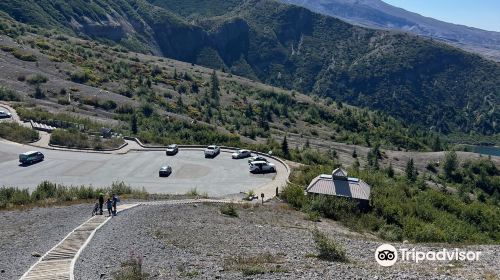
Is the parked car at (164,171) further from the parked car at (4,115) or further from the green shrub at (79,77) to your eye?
the green shrub at (79,77)

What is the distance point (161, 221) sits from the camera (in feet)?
84.6

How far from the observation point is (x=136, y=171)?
43.7 meters

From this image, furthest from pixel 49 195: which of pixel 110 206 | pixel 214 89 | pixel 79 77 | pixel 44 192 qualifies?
pixel 214 89

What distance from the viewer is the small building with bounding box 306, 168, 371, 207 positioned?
3384 centimetres

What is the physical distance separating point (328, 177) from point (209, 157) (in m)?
16.6

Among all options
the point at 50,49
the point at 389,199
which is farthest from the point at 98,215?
the point at 50,49

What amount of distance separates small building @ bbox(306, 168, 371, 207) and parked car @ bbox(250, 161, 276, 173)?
8.78 metres

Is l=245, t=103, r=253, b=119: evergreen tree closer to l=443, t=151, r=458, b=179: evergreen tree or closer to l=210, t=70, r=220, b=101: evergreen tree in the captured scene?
l=210, t=70, r=220, b=101: evergreen tree

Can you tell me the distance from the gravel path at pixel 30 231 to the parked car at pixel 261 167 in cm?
1715

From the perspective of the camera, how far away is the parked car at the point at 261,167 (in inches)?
1738

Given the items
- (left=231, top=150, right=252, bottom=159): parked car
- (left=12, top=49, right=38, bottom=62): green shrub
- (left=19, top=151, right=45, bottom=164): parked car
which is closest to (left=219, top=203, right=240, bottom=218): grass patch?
(left=231, top=150, right=252, bottom=159): parked car

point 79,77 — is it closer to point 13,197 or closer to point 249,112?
point 249,112

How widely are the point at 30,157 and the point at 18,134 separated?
31.1 ft

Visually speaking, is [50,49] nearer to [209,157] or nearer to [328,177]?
[209,157]
